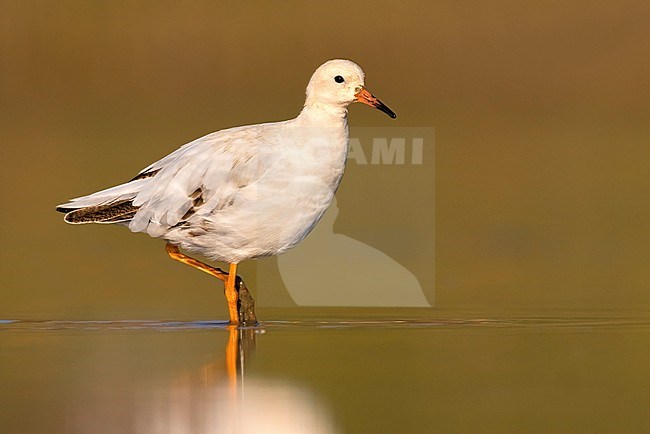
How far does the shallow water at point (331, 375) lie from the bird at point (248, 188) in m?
0.58

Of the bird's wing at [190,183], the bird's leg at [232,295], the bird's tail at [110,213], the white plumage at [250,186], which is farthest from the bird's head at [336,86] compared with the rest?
the bird's tail at [110,213]

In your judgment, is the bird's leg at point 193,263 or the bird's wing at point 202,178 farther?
the bird's leg at point 193,263

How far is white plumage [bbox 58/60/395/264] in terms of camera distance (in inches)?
419

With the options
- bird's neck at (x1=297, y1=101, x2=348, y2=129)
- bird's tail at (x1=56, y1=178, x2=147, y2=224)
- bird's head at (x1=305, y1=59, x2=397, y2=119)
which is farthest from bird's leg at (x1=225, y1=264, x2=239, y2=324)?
bird's head at (x1=305, y1=59, x2=397, y2=119)

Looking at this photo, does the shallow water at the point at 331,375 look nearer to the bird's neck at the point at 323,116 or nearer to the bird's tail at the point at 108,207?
the bird's tail at the point at 108,207

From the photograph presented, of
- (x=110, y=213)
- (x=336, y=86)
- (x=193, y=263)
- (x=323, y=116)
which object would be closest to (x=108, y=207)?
(x=110, y=213)

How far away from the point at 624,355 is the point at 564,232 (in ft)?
17.7

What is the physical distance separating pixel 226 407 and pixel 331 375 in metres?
0.91

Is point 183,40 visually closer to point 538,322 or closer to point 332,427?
point 538,322

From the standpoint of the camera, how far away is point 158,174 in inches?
438

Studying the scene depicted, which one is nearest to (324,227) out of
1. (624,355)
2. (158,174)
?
(158,174)

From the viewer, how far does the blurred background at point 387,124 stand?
12.7 m

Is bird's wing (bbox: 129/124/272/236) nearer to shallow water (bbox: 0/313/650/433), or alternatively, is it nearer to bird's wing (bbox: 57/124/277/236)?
bird's wing (bbox: 57/124/277/236)

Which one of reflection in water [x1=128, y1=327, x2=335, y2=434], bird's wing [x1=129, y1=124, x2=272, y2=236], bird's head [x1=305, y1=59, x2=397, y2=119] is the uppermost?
bird's head [x1=305, y1=59, x2=397, y2=119]
